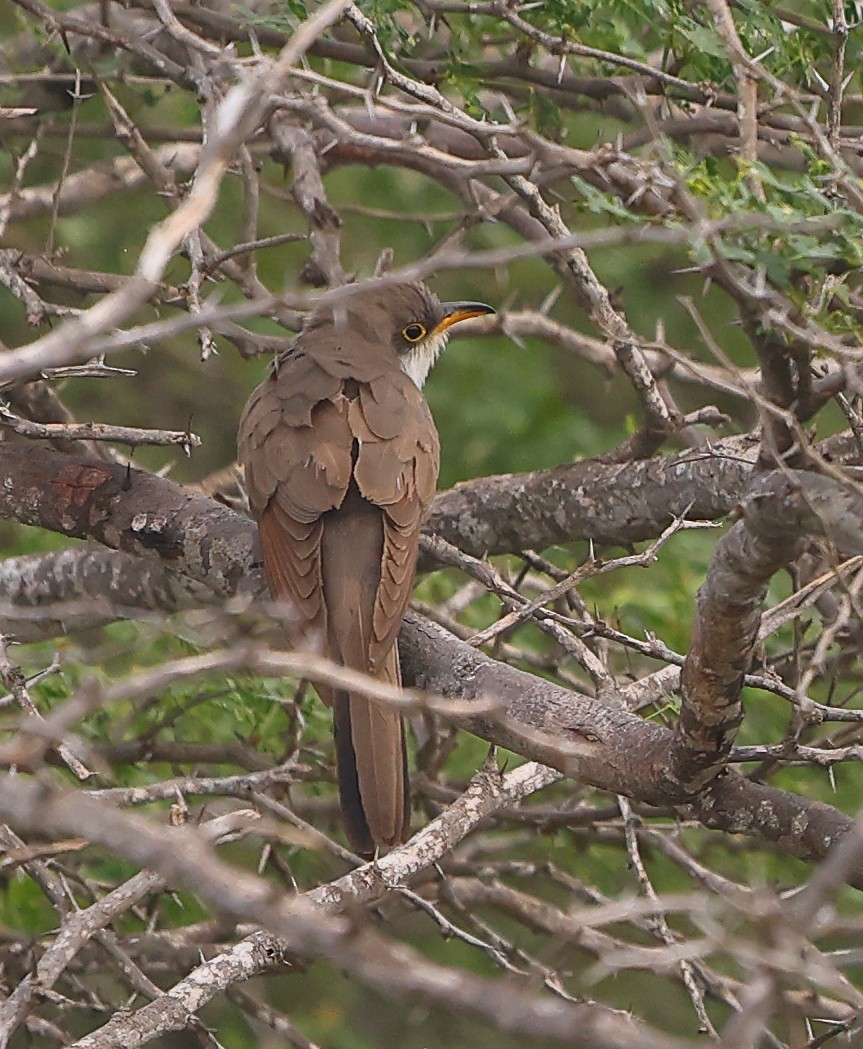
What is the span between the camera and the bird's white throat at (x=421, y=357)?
6359mm

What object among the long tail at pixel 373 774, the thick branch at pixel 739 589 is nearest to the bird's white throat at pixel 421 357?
the long tail at pixel 373 774

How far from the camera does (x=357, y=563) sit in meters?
5.01

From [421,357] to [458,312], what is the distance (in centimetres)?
24

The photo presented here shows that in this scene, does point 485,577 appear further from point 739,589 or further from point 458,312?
point 458,312

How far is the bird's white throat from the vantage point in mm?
6359

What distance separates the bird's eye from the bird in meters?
0.58

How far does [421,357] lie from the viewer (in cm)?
A: 641

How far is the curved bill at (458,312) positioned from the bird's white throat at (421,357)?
56 mm

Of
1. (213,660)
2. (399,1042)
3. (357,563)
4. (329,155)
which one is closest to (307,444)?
(357,563)

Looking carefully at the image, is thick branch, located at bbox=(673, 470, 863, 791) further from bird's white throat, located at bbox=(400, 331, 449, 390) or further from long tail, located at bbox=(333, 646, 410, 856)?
bird's white throat, located at bbox=(400, 331, 449, 390)

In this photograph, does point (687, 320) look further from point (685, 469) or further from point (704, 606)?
point (704, 606)

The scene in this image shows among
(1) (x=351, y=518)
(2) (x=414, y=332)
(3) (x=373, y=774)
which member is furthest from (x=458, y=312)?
(3) (x=373, y=774)

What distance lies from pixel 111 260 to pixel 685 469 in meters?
4.59

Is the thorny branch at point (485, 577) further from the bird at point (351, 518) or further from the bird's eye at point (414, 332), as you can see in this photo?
the bird's eye at point (414, 332)
